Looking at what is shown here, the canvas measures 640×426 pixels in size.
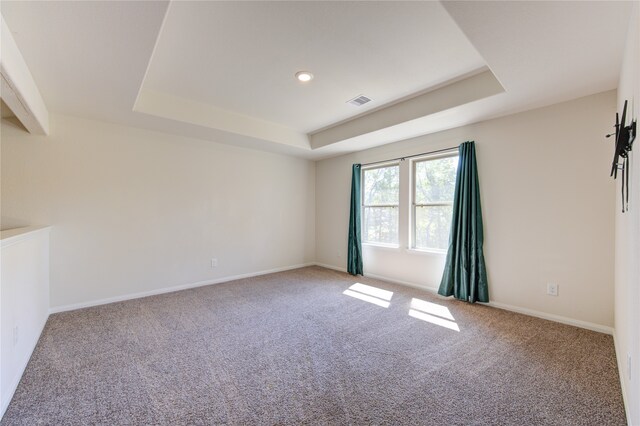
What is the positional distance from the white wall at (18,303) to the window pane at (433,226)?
4.38 m

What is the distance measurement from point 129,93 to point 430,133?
3.77m

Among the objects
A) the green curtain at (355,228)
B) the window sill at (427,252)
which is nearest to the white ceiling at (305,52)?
the green curtain at (355,228)

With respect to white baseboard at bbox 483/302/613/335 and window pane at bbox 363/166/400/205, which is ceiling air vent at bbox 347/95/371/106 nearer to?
window pane at bbox 363/166/400/205

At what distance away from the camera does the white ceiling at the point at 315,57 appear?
163cm

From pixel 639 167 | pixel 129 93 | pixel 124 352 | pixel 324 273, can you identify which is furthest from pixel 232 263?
pixel 639 167

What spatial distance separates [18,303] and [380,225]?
442 cm

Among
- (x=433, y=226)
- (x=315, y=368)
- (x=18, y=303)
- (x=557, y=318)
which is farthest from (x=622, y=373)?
(x=18, y=303)

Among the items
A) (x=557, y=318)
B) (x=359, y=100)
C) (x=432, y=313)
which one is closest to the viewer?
(x=557, y=318)

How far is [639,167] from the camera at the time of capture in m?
1.29

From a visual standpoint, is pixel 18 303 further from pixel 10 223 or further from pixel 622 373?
pixel 622 373

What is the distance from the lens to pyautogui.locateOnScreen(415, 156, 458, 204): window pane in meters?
3.82

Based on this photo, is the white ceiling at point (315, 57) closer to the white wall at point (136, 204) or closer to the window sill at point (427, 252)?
the white wall at point (136, 204)

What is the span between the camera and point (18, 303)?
1.96 metres

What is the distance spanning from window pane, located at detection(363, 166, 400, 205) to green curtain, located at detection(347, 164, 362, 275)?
8.3 inches
